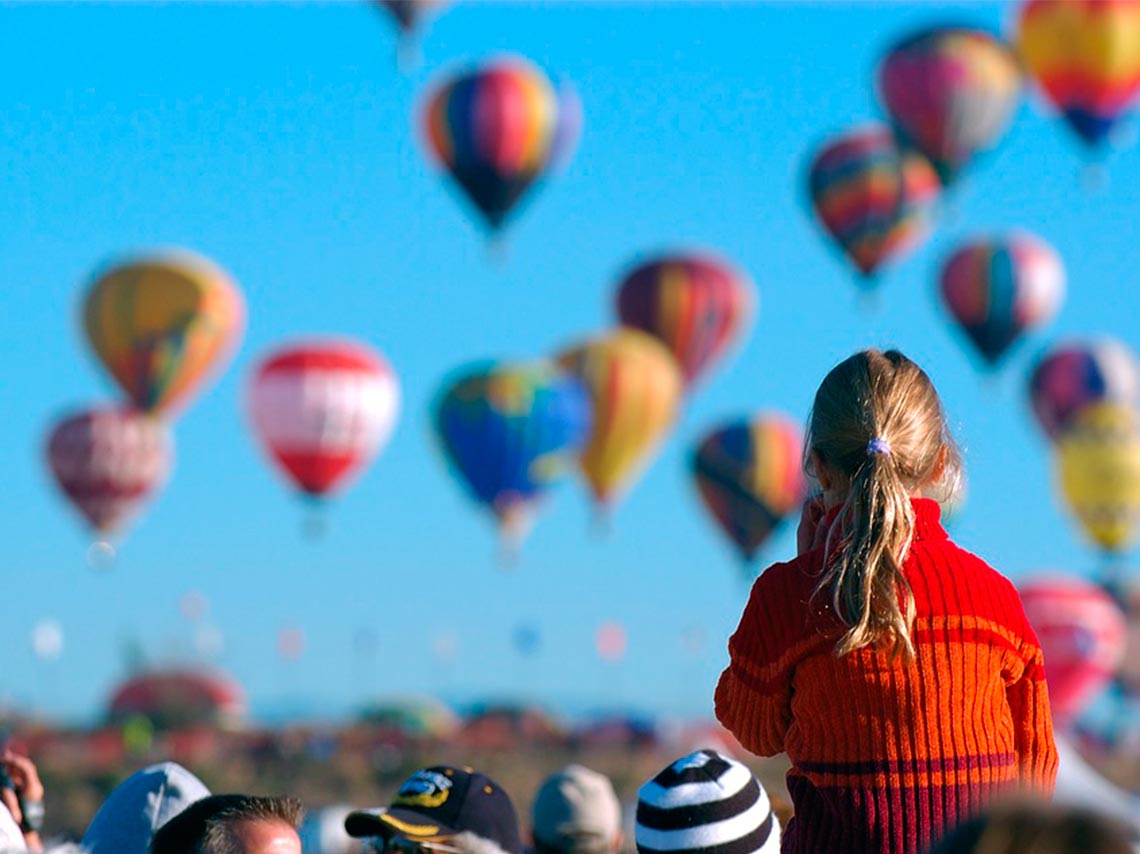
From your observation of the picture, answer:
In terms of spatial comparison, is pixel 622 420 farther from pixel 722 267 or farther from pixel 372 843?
pixel 372 843

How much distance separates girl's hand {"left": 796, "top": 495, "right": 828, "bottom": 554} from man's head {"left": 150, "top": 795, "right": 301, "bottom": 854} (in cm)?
84

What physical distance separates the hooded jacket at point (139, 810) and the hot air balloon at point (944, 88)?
32.0 meters

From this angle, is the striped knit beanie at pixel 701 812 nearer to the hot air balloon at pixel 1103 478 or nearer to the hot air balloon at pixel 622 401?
the hot air balloon at pixel 622 401

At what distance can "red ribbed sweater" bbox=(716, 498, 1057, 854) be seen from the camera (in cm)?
324

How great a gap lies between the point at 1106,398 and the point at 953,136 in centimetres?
1114

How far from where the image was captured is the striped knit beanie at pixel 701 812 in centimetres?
334

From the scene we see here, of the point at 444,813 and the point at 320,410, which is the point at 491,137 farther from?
the point at 444,813

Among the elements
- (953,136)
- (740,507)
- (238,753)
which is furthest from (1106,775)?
(238,753)

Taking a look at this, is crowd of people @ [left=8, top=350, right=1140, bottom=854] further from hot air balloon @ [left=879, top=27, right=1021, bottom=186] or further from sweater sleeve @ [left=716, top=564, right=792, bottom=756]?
hot air balloon @ [left=879, top=27, right=1021, bottom=186]

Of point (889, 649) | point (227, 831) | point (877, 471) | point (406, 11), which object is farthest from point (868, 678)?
point (406, 11)

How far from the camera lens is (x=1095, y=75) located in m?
35.0

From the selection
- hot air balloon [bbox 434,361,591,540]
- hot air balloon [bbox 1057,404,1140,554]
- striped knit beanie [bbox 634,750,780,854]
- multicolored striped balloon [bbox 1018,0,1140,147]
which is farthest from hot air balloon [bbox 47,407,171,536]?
striped knit beanie [bbox 634,750,780,854]

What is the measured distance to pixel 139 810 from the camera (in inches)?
148

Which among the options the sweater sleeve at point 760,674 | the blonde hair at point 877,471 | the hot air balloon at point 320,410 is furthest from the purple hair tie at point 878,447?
the hot air balloon at point 320,410
